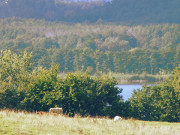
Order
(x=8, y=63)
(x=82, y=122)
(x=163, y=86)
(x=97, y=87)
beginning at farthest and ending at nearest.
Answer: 1. (x=8, y=63)
2. (x=163, y=86)
3. (x=97, y=87)
4. (x=82, y=122)

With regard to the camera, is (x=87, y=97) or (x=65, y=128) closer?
(x=65, y=128)

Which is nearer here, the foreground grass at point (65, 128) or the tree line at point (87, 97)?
the foreground grass at point (65, 128)

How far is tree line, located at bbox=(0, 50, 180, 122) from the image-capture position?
3616 cm

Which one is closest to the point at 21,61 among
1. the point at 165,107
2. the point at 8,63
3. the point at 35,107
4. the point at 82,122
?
the point at 8,63

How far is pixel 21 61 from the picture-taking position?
1925 inches

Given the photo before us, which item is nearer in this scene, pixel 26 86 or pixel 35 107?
pixel 35 107

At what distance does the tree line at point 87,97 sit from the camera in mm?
36156

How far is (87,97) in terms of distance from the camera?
37062 millimetres

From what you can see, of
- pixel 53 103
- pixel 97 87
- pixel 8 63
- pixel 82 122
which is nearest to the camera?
pixel 82 122

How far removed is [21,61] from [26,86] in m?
11.1

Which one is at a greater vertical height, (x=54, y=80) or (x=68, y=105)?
(x=54, y=80)

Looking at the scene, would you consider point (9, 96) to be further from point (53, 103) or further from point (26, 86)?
point (53, 103)

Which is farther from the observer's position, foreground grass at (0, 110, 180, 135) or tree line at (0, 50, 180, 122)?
tree line at (0, 50, 180, 122)

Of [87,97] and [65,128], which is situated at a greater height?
[87,97]
